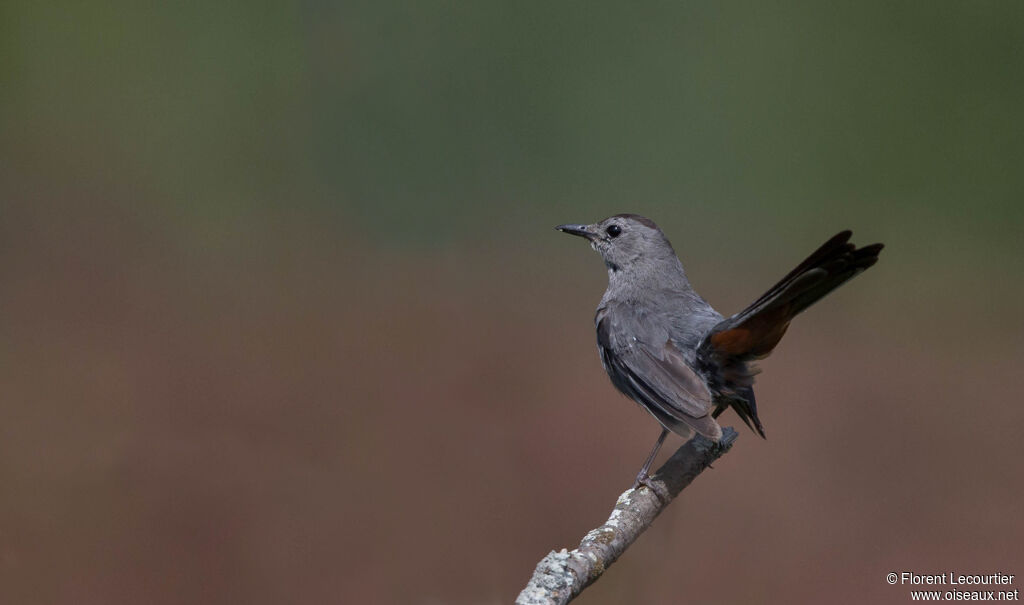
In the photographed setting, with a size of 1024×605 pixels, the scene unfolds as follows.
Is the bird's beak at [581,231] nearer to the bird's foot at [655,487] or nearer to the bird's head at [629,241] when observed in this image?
the bird's head at [629,241]

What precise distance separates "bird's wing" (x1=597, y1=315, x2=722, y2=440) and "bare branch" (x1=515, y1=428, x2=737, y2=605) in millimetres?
109

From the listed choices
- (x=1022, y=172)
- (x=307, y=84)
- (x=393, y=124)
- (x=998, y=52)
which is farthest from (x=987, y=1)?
(x=307, y=84)

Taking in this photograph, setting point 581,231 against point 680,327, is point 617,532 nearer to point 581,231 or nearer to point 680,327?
point 680,327

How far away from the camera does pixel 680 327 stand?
3609 mm

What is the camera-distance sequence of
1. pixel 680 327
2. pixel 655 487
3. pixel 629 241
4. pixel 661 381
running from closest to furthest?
1. pixel 655 487
2. pixel 661 381
3. pixel 680 327
4. pixel 629 241

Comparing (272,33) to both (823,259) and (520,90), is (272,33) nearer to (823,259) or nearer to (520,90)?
(520,90)

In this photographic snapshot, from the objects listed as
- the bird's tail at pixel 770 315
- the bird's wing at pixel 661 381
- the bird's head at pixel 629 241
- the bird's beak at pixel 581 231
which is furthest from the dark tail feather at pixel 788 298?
the bird's beak at pixel 581 231

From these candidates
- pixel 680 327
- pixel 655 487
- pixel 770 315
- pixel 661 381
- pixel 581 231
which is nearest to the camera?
pixel 655 487

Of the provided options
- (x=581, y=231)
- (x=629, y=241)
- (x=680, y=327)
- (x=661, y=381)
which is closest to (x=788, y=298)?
(x=661, y=381)

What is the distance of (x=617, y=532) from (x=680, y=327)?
138 centimetres

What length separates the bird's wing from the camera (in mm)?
3094

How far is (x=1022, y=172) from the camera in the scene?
800cm

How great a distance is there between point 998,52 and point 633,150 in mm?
3351

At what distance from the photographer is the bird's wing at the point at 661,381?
309 cm
